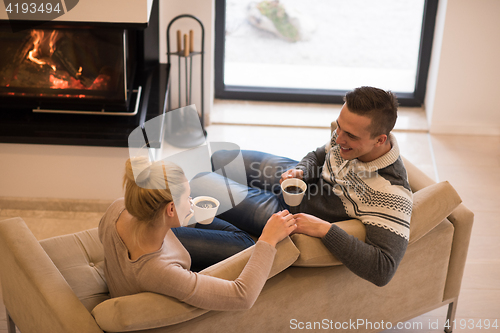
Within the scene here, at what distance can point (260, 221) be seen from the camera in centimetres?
180

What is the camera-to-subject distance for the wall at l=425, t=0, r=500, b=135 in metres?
3.22

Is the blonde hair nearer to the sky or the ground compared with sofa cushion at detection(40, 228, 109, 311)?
nearer to the sky

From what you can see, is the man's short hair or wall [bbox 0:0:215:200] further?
wall [bbox 0:0:215:200]

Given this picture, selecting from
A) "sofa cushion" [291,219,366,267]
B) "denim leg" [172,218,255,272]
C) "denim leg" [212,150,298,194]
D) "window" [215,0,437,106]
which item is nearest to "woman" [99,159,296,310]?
"sofa cushion" [291,219,366,267]

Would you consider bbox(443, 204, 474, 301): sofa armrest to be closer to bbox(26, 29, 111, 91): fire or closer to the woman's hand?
the woman's hand

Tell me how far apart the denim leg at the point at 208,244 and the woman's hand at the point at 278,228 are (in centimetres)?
26

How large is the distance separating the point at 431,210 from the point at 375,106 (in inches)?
15.0

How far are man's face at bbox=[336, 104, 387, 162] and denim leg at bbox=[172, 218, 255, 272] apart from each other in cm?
49

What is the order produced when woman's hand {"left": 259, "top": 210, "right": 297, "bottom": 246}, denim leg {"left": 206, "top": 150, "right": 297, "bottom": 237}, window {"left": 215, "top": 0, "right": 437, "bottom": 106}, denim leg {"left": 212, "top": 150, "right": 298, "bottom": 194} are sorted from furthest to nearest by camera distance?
1. window {"left": 215, "top": 0, "right": 437, "bottom": 106}
2. denim leg {"left": 212, "top": 150, "right": 298, "bottom": 194}
3. denim leg {"left": 206, "top": 150, "right": 297, "bottom": 237}
4. woman's hand {"left": 259, "top": 210, "right": 297, "bottom": 246}

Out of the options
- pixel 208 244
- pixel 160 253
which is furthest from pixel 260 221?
pixel 160 253

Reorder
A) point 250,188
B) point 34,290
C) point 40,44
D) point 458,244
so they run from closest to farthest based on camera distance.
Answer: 1. point 34,290
2. point 458,244
3. point 250,188
4. point 40,44

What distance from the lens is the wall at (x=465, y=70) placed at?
322 cm

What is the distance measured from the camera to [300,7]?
11.7 ft

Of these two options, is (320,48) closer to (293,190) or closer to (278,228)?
(293,190)
